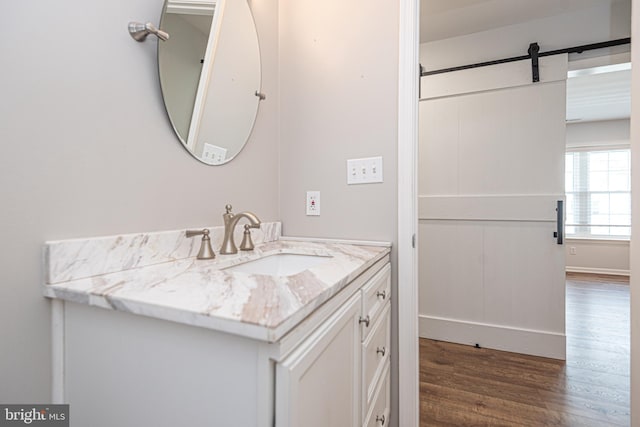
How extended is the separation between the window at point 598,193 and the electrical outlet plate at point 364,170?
5.24 metres

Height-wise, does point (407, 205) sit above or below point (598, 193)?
below

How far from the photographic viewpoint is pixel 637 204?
46.4 inches

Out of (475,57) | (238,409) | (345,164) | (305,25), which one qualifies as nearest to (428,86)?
(475,57)

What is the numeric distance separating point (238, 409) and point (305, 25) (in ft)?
5.44

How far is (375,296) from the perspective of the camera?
3.53 feet

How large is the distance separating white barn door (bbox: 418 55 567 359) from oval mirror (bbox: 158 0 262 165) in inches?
68.1

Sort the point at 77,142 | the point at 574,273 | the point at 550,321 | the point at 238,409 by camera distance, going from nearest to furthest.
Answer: the point at 238,409
the point at 77,142
the point at 550,321
the point at 574,273

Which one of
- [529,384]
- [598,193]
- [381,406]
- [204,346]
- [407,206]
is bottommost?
[529,384]

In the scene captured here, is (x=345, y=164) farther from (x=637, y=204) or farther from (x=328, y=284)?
(x=637, y=204)

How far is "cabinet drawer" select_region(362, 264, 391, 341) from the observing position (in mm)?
931

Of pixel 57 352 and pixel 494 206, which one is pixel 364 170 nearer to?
pixel 57 352

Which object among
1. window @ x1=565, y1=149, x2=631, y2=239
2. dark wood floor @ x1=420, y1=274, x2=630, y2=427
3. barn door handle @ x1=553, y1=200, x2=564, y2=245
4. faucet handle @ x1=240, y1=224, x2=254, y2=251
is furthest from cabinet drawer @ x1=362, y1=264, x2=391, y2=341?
window @ x1=565, y1=149, x2=631, y2=239

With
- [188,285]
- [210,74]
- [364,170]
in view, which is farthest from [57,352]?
[364,170]

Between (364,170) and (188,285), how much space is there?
96 centimetres
